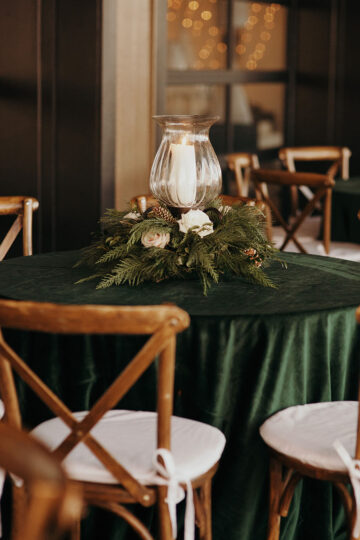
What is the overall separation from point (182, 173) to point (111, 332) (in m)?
0.96

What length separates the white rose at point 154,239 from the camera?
2.25 m

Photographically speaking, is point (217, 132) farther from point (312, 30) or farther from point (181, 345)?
point (181, 345)

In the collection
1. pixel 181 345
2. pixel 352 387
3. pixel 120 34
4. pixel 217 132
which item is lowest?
pixel 352 387

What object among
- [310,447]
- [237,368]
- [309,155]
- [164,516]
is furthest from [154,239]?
[309,155]

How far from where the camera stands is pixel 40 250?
4520mm

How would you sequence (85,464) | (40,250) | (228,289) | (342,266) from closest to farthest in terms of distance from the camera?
1. (85,464)
2. (228,289)
3. (342,266)
4. (40,250)

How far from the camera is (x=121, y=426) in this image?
1824 mm

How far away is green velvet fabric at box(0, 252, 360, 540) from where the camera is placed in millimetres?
1999

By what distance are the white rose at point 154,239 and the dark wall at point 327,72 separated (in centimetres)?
428

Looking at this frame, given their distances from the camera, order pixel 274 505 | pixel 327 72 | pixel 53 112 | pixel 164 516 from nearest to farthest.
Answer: pixel 164 516 < pixel 274 505 < pixel 53 112 < pixel 327 72

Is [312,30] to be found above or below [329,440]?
above

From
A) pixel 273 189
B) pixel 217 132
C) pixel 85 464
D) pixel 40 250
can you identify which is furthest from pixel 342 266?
pixel 273 189

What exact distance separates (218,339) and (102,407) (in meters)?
0.52

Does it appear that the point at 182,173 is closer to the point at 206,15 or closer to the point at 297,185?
the point at 297,185
